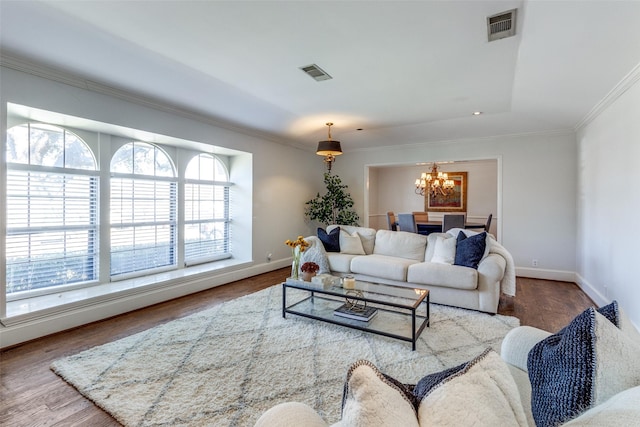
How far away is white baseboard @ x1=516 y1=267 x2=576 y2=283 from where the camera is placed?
194 inches

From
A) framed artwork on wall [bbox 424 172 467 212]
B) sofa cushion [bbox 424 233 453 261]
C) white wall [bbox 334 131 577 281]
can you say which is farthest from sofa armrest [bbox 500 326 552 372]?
framed artwork on wall [bbox 424 172 467 212]

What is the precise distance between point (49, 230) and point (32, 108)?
1295 mm

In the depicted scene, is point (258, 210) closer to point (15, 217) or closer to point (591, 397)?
point (15, 217)

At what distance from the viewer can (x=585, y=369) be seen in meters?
0.79

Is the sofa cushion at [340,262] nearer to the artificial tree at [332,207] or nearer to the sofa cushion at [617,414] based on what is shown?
the artificial tree at [332,207]

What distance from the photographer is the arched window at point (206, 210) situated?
15.9ft

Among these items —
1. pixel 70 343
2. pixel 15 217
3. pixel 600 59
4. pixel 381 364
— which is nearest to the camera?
pixel 381 364

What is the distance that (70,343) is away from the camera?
275 cm

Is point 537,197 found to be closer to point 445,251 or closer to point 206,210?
point 445,251

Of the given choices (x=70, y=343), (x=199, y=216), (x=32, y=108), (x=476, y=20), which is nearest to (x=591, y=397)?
(x=476, y=20)

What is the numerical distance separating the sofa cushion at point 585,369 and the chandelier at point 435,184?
21.3 ft

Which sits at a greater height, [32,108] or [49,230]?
[32,108]

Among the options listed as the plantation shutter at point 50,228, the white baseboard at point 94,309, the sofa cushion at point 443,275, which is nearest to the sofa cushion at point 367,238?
the sofa cushion at point 443,275

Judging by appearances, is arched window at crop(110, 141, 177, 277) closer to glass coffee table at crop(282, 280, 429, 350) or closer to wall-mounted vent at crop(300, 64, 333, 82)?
glass coffee table at crop(282, 280, 429, 350)
